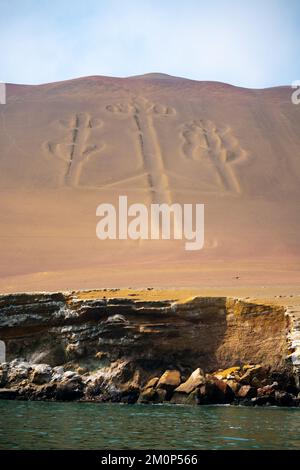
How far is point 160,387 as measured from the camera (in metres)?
25.0

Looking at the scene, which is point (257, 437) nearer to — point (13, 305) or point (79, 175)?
point (13, 305)

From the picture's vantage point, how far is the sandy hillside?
181 feet

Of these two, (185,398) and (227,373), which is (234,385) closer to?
(227,373)

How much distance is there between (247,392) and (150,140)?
58.7 m

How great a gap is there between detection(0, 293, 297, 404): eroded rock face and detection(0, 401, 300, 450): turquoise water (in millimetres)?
1514

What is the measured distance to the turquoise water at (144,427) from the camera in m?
16.8

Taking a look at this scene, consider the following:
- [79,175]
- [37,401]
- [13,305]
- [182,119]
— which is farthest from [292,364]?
[182,119]

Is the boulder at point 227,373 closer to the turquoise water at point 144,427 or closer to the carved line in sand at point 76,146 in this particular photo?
the turquoise water at point 144,427

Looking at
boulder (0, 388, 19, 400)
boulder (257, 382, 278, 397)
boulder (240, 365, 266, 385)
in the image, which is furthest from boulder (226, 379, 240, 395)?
boulder (0, 388, 19, 400)

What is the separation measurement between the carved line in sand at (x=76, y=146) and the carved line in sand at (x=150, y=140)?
4.43 metres

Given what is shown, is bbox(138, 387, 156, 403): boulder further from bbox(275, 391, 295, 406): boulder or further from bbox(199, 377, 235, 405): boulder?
bbox(275, 391, 295, 406): boulder

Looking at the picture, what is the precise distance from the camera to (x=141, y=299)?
2781 cm

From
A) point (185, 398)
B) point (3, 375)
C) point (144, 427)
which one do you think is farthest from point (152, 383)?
point (144, 427)
